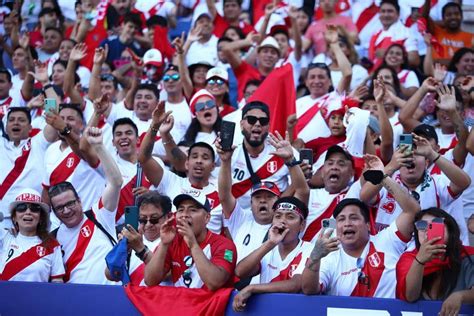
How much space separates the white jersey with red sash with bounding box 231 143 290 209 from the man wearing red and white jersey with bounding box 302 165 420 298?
1.67 meters

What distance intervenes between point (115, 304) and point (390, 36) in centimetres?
608

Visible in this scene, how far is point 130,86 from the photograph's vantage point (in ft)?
42.7

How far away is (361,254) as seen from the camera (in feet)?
26.7

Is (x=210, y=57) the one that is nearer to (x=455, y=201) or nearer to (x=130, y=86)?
(x=130, y=86)

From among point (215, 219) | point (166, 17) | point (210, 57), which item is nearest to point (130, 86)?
point (210, 57)

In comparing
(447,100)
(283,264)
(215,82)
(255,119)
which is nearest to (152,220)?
(283,264)

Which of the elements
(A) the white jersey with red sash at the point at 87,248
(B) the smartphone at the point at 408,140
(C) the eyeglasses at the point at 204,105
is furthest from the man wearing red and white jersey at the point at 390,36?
(B) the smartphone at the point at 408,140

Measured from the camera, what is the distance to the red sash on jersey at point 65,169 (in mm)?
10508

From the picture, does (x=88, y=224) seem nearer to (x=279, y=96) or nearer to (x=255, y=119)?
(x=255, y=119)

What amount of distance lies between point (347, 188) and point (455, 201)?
0.97 m

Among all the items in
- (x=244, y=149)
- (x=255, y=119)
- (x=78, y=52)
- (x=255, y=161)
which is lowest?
(x=255, y=161)

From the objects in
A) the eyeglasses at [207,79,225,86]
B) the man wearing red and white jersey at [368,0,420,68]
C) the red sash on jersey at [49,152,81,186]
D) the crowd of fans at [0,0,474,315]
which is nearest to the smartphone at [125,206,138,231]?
the crowd of fans at [0,0,474,315]

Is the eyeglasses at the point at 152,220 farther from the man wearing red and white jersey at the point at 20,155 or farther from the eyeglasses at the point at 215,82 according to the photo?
the eyeglasses at the point at 215,82

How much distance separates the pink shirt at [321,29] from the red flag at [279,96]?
2.35 meters
